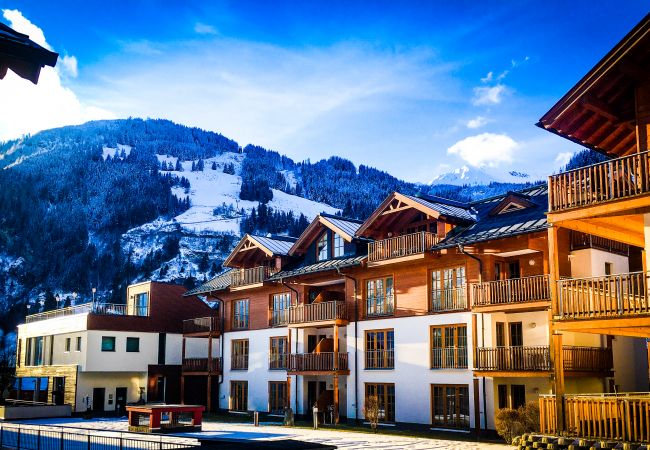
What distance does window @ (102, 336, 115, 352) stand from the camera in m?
48.2

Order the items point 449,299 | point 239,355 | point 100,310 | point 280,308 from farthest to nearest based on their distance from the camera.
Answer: point 100,310 < point 239,355 < point 280,308 < point 449,299

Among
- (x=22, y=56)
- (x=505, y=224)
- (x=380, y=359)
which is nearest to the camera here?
(x=22, y=56)

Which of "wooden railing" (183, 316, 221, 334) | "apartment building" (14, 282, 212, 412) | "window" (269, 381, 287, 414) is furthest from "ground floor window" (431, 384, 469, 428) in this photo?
"apartment building" (14, 282, 212, 412)

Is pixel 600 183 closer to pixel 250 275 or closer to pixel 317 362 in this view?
pixel 317 362

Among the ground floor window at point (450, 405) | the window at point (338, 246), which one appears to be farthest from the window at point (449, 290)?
the window at point (338, 246)

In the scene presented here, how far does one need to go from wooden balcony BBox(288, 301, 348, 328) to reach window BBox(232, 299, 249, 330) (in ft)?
21.1

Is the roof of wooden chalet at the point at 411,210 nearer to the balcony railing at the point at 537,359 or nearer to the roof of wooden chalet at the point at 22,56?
the balcony railing at the point at 537,359

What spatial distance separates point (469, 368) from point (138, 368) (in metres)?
27.5

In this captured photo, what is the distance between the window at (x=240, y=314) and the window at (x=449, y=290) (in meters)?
15.5

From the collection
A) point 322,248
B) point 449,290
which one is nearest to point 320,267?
point 322,248

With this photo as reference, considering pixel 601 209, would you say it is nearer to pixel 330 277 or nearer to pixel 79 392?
pixel 330 277

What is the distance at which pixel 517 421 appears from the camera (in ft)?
81.0

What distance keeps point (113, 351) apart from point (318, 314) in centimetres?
1841

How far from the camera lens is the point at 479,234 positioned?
29344 mm
